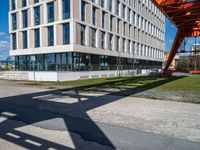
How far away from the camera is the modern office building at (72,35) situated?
2708 centimetres

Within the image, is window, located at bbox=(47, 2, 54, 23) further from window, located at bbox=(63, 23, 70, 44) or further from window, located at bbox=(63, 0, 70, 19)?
window, located at bbox=(63, 23, 70, 44)

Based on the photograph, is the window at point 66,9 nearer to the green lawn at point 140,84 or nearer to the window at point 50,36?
the window at point 50,36

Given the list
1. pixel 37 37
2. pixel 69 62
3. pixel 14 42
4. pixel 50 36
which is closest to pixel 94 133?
pixel 69 62

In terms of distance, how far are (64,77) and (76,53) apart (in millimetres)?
4347

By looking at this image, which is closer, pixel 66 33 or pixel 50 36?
pixel 66 33

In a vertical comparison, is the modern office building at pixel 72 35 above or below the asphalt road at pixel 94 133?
above

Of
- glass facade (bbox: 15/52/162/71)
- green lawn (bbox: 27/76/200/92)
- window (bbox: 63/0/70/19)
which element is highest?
window (bbox: 63/0/70/19)

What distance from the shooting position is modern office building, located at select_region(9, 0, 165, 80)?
27078 mm

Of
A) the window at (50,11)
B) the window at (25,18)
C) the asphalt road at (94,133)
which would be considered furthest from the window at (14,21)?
the asphalt road at (94,133)

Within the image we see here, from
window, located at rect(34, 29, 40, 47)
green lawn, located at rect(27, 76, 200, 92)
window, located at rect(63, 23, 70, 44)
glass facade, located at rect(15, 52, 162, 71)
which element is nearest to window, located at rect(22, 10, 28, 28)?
window, located at rect(34, 29, 40, 47)

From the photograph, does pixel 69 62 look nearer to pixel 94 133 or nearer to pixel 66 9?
pixel 66 9

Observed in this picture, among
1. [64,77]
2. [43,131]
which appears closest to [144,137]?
[43,131]

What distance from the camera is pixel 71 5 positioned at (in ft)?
86.3

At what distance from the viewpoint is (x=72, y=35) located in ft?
86.0
